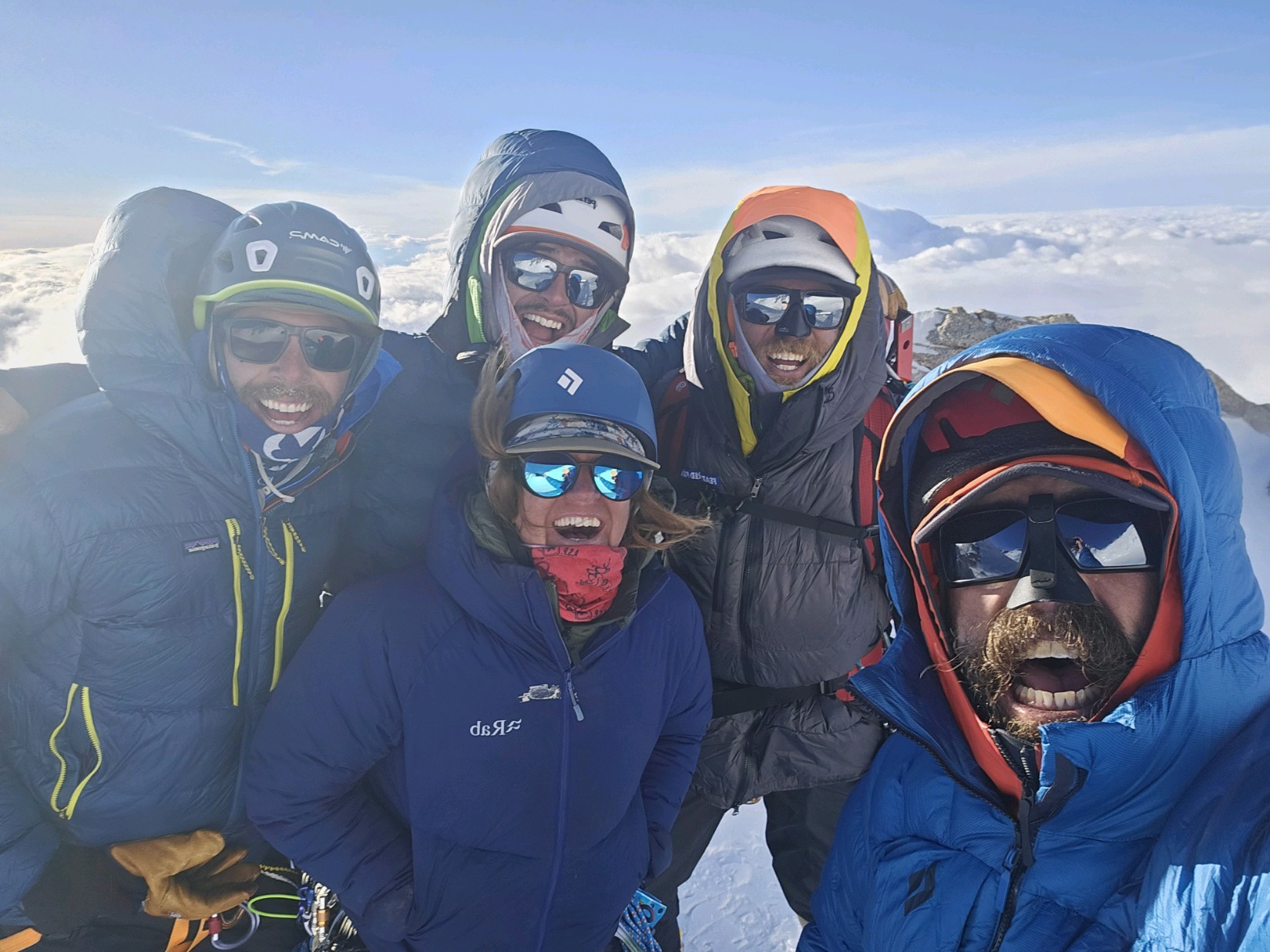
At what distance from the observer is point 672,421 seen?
3.45 m

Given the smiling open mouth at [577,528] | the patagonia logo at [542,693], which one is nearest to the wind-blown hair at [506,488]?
the smiling open mouth at [577,528]

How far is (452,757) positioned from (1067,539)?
1823 millimetres

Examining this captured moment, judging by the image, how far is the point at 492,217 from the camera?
349 cm

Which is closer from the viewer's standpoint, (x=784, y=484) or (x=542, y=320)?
(x=784, y=484)

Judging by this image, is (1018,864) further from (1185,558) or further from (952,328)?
(952,328)

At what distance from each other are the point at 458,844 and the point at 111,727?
1.17 m

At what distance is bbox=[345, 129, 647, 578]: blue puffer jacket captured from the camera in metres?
2.86

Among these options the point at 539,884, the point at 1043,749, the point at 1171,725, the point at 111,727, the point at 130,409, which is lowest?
the point at 539,884

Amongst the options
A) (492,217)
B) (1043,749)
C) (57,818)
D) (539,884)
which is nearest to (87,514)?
(57,818)

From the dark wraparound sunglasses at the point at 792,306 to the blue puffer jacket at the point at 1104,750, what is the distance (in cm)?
154

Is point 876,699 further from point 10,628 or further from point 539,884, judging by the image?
point 10,628

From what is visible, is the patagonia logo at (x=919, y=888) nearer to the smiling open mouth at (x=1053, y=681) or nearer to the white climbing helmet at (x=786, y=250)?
the smiling open mouth at (x=1053, y=681)

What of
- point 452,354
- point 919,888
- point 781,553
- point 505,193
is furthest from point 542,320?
point 919,888

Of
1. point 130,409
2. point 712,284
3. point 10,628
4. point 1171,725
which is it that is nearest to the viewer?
point 1171,725
